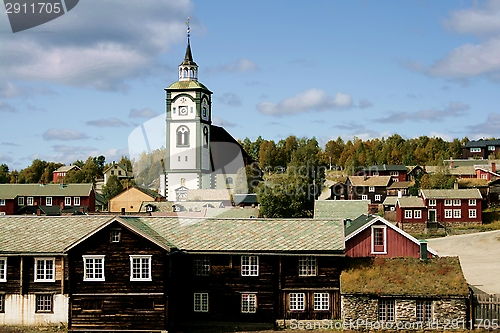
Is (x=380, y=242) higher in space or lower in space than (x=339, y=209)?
lower

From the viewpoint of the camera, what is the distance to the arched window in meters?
106

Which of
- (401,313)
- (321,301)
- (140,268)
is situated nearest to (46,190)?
(140,268)

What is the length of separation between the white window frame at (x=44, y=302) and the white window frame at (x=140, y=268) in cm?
491

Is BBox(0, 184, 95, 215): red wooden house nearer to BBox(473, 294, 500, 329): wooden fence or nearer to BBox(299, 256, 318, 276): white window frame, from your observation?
BBox(299, 256, 318, 276): white window frame

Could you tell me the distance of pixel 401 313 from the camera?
33688mm

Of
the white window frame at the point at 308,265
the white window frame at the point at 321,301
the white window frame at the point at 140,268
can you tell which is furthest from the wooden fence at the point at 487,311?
the white window frame at the point at 140,268

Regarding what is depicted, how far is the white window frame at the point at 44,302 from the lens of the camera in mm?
34531

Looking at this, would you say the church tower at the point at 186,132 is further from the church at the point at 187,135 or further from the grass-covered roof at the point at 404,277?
the grass-covered roof at the point at 404,277

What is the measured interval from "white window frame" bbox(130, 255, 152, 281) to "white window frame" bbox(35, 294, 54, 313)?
491 centimetres

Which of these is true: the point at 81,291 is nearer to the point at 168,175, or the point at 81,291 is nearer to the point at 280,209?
the point at 280,209

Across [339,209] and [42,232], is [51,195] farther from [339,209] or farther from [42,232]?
[42,232]

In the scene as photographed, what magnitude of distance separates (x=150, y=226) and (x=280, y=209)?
44868 mm

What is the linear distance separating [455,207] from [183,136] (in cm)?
4595

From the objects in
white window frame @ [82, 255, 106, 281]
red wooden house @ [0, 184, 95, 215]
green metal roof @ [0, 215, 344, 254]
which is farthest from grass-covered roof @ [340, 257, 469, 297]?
red wooden house @ [0, 184, 95, 215]
